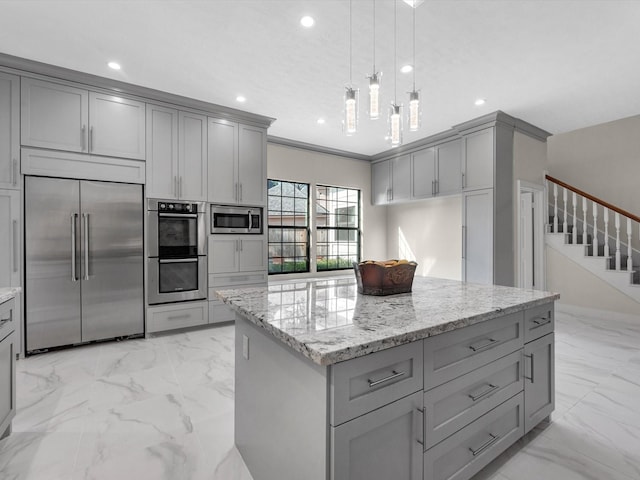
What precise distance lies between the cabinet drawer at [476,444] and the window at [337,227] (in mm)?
4226

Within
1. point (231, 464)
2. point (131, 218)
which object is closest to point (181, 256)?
point (131, 218)

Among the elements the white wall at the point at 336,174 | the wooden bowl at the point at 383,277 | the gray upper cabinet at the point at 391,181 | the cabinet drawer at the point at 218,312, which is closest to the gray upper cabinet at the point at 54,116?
the cabinet drawer at the point at 218,312

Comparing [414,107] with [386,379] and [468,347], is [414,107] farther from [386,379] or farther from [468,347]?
[386,379]

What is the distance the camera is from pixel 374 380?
3.53ft

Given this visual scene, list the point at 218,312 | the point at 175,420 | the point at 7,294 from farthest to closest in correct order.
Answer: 1. the point at 218,312
2. the point at 175,420
3. the point at 7,294

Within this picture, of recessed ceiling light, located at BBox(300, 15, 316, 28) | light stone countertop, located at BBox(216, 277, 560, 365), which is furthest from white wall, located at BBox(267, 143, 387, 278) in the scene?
light stone countertop, located at BBox(216, 277, 560, 365)

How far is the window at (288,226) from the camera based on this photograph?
17.5 ft

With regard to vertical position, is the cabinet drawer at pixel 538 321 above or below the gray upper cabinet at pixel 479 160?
below

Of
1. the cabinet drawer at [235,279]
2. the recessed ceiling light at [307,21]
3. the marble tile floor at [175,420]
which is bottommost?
the marble tile floor at [175,420]

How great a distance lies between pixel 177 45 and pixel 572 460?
12.8 ft

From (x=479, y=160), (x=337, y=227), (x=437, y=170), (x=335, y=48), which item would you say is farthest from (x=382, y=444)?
(x=337, y=227)

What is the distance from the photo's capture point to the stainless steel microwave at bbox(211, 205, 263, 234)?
3.95 meters

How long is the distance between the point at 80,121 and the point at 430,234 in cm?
525

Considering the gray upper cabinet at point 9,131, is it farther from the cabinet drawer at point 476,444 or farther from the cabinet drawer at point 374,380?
the cabinet drawer at point 476,444
